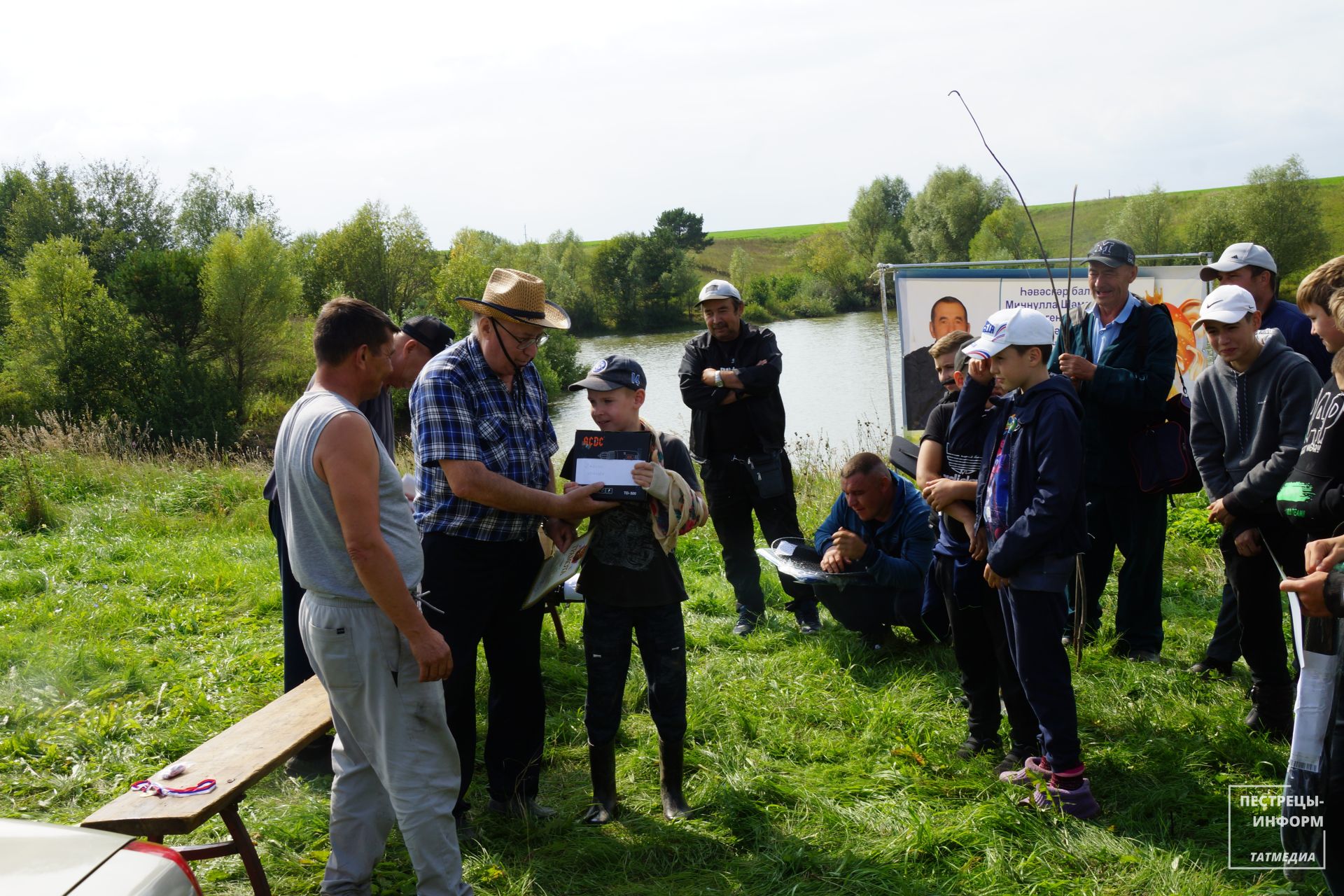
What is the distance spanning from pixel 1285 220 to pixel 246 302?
40836mm

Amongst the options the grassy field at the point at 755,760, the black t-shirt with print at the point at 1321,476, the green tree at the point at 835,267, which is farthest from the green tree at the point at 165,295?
the black t-shirt with print at the point at 1321,476

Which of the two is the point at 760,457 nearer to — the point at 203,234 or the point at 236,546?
the point at 236,546

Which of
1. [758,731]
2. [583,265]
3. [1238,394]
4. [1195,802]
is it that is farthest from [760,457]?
[583,265]

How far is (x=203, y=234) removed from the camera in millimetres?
52875

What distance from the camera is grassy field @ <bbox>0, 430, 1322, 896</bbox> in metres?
3.14

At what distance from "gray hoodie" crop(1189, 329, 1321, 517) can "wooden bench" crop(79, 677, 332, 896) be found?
3.70m

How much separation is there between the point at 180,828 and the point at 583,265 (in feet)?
140

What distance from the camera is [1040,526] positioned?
10.4ft

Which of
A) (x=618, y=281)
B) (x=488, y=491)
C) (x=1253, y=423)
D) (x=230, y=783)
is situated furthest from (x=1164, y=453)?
(x=618, y=281)

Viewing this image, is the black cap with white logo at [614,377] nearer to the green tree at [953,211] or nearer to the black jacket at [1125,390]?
the black jacket at [1125,390]

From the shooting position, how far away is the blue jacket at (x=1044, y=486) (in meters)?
3.18

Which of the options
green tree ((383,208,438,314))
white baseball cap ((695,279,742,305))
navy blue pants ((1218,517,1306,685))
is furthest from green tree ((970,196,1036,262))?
navy blue pants ((1218,517,1306,685))

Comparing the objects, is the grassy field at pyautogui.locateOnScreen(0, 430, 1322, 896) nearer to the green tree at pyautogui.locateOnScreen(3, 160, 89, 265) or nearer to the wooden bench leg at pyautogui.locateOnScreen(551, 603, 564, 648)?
the wooden bench leg at pyautogui.locateOnScreen(551, 603, 564, 648)

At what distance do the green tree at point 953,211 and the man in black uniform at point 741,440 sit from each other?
3430 cm
